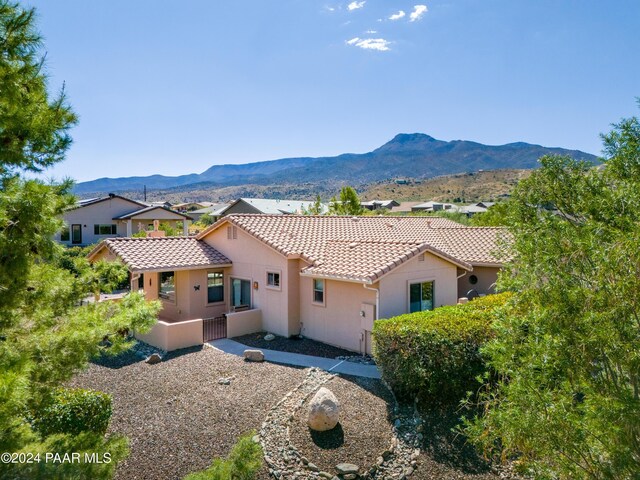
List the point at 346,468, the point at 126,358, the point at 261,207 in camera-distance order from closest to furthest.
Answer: the point at 346,468 < the point at 126,358 < the point at 261,207

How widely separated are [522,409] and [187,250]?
1782 cm

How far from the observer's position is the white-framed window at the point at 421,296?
15758mm

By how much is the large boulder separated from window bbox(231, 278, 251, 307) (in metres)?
10.4

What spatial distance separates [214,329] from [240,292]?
239 centimetres

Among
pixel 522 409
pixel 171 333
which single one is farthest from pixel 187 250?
pixel 522 409

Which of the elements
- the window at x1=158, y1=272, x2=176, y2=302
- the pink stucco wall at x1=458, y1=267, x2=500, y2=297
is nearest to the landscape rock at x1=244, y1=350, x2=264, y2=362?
the window at x1=158, y1=272, x2=176, y2=302

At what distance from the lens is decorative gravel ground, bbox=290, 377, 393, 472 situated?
8.40 metres

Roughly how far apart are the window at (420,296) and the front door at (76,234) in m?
42.7

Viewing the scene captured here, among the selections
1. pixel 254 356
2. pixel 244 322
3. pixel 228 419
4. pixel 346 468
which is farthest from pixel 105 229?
pixel 346 468

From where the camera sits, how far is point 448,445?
8789 mm

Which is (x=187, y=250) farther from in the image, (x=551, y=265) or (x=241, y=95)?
A: (x=551, y=265)

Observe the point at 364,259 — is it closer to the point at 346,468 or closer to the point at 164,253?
the point at 346,468

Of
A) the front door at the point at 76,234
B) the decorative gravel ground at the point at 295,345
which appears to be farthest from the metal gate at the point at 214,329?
the front door at the point at 76,234

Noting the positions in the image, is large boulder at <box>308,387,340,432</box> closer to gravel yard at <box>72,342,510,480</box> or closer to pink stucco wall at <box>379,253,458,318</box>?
gravel yard at <box>72,342,510,480</box>
